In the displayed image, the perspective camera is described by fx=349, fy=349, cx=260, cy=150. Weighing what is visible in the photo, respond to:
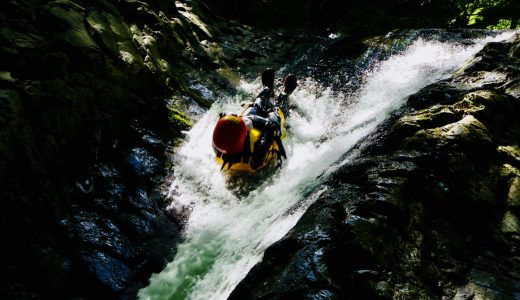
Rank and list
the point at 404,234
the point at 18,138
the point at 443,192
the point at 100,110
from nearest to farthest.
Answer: the point at 404,234 → the point at 443,192 → the point at 18,138 → the point at 100,110

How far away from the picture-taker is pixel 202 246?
5.14m

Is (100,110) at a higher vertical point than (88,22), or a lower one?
lower

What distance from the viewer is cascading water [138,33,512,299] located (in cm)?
448

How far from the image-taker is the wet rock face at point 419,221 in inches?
115

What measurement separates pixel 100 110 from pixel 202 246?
2831mm

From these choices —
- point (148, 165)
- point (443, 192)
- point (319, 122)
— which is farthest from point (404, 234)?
point (319, 122)

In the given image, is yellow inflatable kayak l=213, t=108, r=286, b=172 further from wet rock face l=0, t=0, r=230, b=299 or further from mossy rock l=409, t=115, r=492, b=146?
mossy rock l=409, t=115, r=492, b=146

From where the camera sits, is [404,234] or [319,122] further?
[319,122]

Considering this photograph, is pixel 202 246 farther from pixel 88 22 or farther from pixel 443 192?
pixel 88 22

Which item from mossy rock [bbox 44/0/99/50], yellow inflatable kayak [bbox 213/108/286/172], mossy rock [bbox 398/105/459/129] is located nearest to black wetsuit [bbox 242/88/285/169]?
yellow inflatable kayak [bbox 213/108/286/172]

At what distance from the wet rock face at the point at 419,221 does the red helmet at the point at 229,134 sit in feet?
5.15

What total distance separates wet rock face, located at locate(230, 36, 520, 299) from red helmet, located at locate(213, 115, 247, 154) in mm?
1569

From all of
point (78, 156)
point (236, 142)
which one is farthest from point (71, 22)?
point (236, 142)

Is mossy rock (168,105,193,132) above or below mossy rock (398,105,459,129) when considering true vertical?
below
